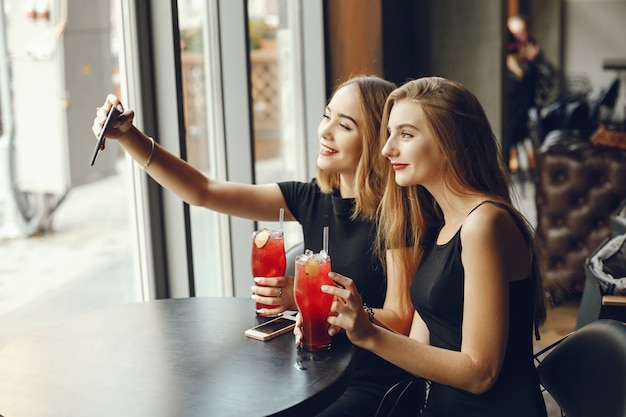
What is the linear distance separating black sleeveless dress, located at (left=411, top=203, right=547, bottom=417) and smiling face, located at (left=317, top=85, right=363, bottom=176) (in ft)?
1.41

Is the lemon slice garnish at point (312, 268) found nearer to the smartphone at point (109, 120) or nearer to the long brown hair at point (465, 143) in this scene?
the long brown hair at point (465, 143)

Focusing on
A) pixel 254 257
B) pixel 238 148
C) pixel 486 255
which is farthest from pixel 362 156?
pixel 238 148

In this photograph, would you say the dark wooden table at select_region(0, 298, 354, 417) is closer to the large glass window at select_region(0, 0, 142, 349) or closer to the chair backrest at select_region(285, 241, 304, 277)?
the chair backrest at select_region(285, 241, 304, 277)

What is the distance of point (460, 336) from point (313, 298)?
1.19 feet

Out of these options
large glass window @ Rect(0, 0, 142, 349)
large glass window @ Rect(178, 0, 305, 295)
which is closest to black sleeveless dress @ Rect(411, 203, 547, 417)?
large glass window @ Rect(0, 0, 142, 349)

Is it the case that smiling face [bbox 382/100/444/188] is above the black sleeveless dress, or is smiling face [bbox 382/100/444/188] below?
above

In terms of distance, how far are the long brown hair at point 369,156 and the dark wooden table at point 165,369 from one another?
44 centimetres

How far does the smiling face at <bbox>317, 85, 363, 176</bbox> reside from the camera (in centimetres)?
220

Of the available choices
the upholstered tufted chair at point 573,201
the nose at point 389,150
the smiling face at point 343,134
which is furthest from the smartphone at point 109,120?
the upholstered tufted chair at point 573,201

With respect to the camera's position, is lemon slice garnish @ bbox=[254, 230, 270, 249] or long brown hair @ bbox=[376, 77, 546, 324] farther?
lemon slice garnish @ bbox=[254, 230, 270, 249]

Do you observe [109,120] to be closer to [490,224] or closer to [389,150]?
[389,150]

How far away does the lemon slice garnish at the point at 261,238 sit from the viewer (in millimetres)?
1954

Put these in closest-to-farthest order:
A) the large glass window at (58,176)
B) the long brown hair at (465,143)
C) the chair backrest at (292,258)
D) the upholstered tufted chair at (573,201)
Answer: the long brown hair at (465,143)
the large glass window at (58,176)
the chair backrest at (292,258)
the upholstered tufted chair at (573,201)

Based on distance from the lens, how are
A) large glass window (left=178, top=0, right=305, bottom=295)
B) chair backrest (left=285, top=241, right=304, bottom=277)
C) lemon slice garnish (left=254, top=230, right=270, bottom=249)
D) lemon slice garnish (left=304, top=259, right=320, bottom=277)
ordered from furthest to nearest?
large glass window (left=178, top=0, right=305, bottom=295) → chair backrest (left=285, top=241, right=304, bottom=277) → lemon slice garnish (left=254, top=230, right=270, bottom=249) → lemon slice garnish (left=304, top=259, right=320, bottom=277)
